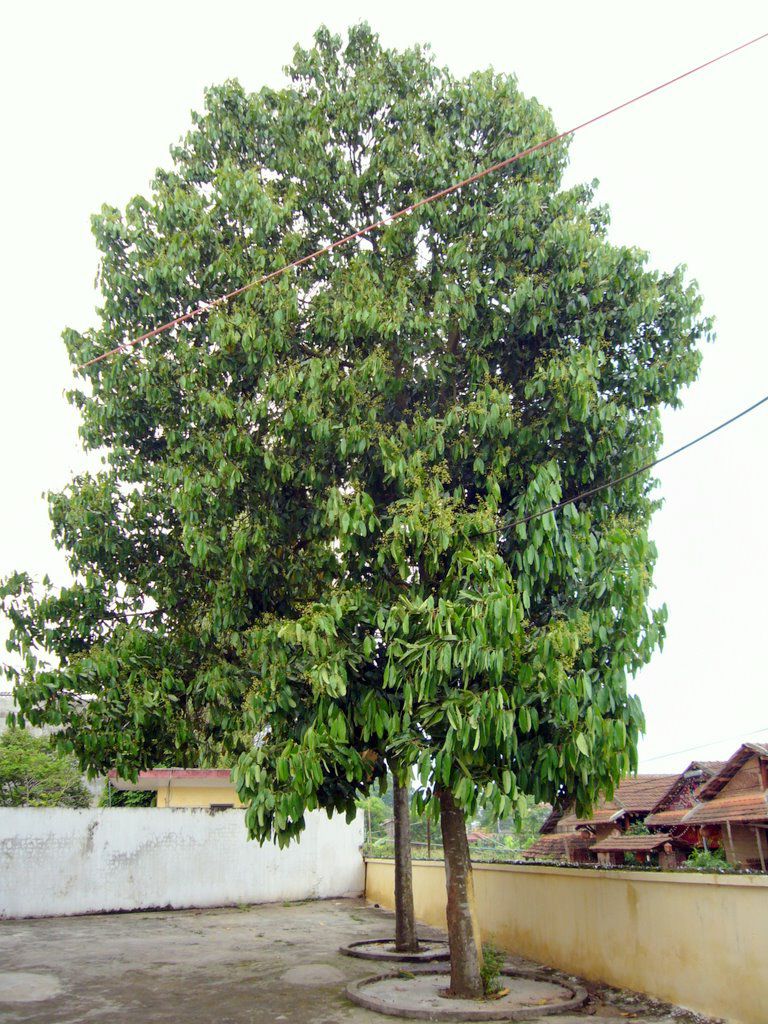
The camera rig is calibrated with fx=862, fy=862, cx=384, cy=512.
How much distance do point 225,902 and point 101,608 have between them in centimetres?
1226

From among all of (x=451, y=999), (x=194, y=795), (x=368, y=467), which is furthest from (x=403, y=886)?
(x=194, y=795)

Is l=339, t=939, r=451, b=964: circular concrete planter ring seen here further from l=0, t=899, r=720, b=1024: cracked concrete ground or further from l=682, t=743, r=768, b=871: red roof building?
l=682, t=743, r=768, b=871: red roof building

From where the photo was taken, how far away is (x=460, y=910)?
8500 millimetres

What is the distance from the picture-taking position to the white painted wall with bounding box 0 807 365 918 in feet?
55.1

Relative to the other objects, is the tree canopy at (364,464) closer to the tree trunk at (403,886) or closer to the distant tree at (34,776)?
the tree trunk at (403,886)

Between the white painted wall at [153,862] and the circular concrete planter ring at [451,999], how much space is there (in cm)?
636

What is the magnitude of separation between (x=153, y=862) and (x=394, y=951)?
882 centimetres

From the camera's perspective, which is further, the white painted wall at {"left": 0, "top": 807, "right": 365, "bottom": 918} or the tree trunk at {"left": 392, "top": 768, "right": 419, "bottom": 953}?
the white painted wall at {"left": 0, "top": 807, "right": 365, "bottom": 918}

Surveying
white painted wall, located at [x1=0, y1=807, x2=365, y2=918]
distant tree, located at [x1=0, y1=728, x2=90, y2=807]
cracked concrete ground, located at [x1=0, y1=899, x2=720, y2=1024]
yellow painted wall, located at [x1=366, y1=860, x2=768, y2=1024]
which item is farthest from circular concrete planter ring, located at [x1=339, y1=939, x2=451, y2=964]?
distant tree, located at [x1=0, y1=728, x2=90, y2=807]

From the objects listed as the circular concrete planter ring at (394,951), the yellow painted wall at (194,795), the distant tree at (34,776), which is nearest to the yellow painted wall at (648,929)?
the circular concrete planter ring at (394,951)

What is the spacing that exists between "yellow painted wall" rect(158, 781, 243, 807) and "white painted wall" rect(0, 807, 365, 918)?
3261 millimetres

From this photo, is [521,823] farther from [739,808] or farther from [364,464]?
[739,808]

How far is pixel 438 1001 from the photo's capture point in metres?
8.24

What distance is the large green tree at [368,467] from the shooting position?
7359 mm
